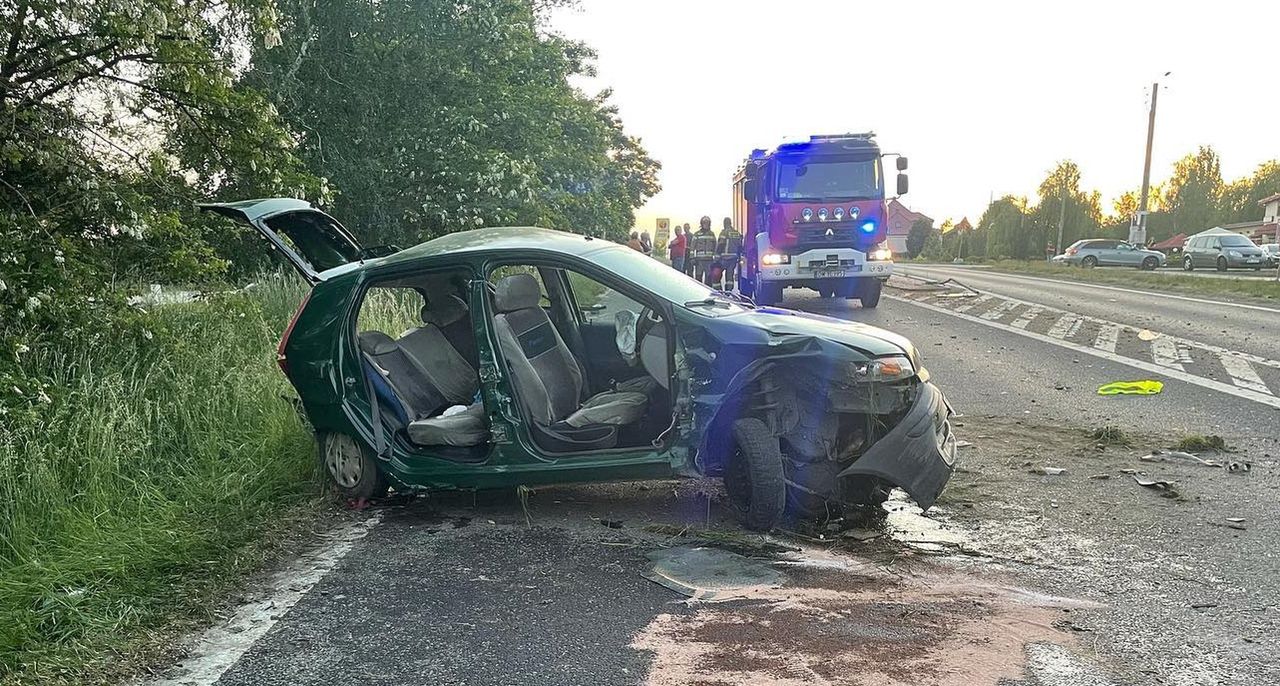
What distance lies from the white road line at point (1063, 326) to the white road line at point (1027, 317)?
15.6 inches

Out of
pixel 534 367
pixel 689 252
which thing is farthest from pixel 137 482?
pixel 689 252

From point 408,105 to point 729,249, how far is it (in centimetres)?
A: 791

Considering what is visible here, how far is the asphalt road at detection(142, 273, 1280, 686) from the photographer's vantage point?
9.73ft

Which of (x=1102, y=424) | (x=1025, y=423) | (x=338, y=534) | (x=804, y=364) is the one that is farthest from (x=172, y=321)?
(x=1102, y=424)

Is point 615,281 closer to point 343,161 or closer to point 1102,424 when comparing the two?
point 1102,424

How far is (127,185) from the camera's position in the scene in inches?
272

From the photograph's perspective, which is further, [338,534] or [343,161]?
[343,161]

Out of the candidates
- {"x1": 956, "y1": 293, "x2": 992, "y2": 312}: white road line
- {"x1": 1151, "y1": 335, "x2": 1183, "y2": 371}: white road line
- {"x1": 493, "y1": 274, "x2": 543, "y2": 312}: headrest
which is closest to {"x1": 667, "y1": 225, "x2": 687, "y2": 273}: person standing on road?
{"x1": 956, "y1": 293, "x2": 992, "y2": 312}: white road line

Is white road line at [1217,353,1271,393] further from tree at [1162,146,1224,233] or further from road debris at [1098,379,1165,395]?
tree at [1162,146,1224,233]

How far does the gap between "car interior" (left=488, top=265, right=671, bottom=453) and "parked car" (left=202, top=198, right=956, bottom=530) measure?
0.04 feet

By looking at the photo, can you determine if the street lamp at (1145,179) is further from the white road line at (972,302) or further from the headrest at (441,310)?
the headrest at (441,310)

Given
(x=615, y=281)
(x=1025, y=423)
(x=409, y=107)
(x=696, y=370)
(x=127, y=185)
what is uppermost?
(x=409, y=107)

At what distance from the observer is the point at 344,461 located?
4961 mm

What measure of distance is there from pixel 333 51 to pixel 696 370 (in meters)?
12.1
